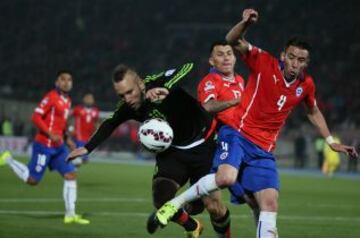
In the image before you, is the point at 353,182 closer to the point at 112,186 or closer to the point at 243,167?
the point at 112,186

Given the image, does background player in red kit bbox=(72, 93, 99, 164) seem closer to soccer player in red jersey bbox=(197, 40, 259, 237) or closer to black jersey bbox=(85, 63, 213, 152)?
soccer player in red jersey bbox=(197, 40, 259, 237)

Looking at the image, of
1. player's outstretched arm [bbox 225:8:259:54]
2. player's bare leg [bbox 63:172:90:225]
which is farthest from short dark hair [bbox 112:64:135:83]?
player's bare leg [bbox 63:172:90:225]

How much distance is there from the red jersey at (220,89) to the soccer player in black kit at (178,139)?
0.27 metres

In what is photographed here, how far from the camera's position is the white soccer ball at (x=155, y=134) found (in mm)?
8414

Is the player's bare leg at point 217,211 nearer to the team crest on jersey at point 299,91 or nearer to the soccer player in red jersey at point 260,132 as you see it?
the soccer player in red jersey at point 260,132

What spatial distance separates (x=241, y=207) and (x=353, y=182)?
11.9 metres

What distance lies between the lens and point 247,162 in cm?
841

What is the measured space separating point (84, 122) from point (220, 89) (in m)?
14.3

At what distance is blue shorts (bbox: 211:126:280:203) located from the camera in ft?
27.1

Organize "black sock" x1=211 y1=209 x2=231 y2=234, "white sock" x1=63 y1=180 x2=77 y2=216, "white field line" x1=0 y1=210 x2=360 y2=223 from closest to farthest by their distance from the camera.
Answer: "black sock" x1=211 y1=209 x2=231 y2=234 → "white sock" x1=63 y1=180 x2=77 y2=216 → "white field line" x1=0 y1=210 x2=360 y2=223

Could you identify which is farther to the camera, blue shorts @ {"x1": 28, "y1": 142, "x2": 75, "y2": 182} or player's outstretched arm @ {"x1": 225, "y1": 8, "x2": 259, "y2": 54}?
blue shorts @ {"x1": 28, "y1": 142, "x2": 75, "y2": 182}

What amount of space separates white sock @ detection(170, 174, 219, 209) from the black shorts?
753 millimetres

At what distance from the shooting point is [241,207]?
16.1 m

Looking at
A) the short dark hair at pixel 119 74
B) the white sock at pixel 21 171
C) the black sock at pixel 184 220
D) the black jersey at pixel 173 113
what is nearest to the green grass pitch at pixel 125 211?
the white sock at pixel 21 171
